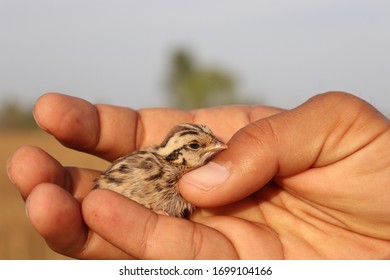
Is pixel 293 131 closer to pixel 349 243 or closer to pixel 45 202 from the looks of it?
pixel 349 243

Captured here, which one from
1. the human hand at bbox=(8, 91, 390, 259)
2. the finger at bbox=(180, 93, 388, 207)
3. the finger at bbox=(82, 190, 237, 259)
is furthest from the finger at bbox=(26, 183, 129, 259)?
the finger at bbox=(180, 93, 388, 207)

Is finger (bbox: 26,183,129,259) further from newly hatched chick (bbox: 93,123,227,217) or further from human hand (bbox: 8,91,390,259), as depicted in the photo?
newly hatched chick (bbox: 93,123,227,217)

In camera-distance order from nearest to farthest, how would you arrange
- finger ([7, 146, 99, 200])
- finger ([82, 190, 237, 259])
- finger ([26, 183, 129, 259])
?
finger ([26, 183, 129, 259])
finger ([82, 190, 237, 259])
finger ([7, 146, 99, 200])

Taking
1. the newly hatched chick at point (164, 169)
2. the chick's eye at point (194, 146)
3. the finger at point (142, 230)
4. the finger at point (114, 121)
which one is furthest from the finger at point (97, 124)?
the finger at point (142, 230)

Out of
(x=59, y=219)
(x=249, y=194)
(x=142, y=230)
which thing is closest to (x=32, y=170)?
(x=59, y=219)

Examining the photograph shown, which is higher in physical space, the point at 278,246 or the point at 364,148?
the point at 364,148

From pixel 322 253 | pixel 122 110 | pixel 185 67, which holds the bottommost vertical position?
pixel 185 67

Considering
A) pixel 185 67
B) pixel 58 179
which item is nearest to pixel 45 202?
pixel 58 179
